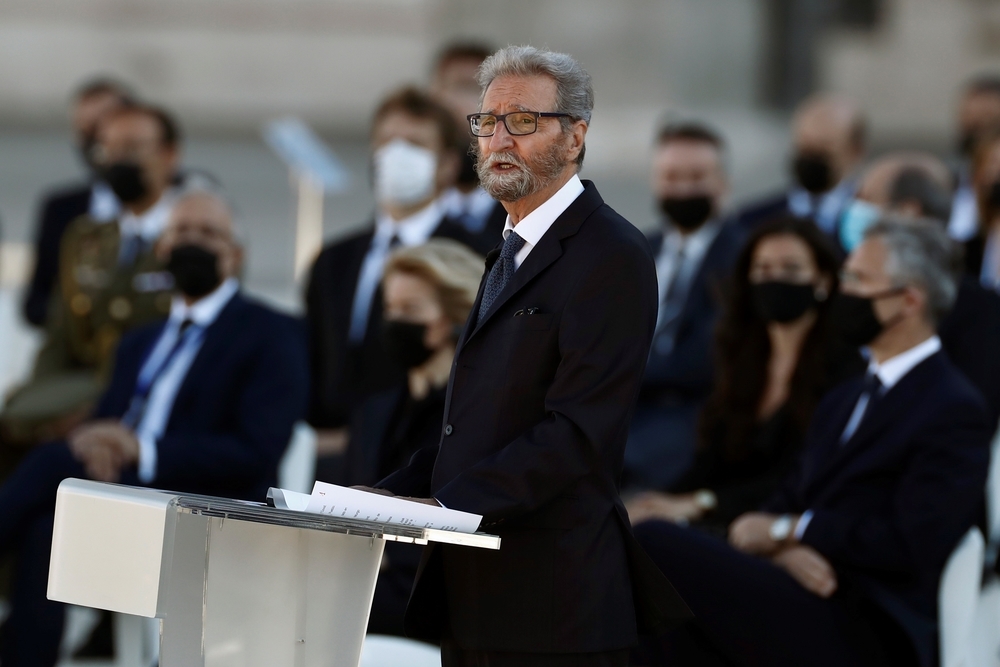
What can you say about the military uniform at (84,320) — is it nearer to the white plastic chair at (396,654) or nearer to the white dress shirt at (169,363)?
the white dress shirt at (169,363)

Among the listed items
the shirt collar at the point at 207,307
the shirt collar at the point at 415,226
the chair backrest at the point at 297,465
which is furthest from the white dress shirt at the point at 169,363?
the shirt collar at the point at 415,226

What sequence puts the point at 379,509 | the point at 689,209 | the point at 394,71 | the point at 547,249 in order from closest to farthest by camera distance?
the point at 379,509 < the point at 547,249 < the point at 689,209 < the point at 394,71

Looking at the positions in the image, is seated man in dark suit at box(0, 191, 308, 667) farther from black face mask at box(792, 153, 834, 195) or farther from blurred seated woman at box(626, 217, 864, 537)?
black face mask at box(792, 153, 834, 195)

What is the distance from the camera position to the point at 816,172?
6.84 meters

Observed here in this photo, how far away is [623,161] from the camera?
39.6 feet

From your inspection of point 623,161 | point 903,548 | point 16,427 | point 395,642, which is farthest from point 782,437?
point 623,161

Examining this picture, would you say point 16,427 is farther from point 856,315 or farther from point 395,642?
point 856,315

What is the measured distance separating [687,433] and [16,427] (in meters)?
2.65

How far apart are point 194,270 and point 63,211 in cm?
263

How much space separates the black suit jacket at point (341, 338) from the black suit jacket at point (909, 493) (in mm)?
2117

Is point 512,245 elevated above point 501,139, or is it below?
below

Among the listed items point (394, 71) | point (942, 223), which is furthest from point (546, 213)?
point (394, 71)

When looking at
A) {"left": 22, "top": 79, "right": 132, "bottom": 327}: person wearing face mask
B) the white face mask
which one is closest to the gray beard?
the white face mask

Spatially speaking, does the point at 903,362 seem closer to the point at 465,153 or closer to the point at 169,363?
the point at 169,363
